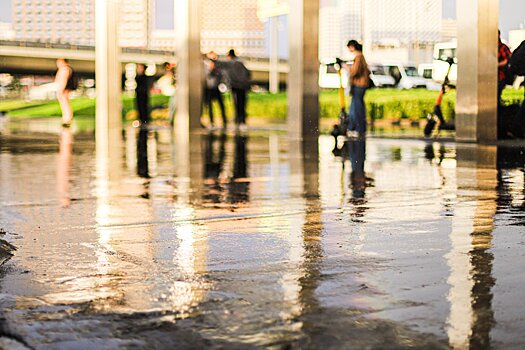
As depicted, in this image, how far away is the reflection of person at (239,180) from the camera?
10.0 metres

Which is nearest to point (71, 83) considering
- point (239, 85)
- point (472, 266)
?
point (239, 85)

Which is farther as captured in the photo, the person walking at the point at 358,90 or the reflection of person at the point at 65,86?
the reflection of person at the point at 65,86

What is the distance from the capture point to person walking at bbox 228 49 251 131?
28.5 metres

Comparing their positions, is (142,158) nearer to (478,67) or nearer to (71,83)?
(478,67)

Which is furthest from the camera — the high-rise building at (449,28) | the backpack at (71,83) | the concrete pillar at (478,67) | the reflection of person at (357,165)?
the backpack at (71,83)

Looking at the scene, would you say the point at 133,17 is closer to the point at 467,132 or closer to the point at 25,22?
the point at 25,22

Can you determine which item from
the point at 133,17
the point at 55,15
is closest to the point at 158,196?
the point at 133,17

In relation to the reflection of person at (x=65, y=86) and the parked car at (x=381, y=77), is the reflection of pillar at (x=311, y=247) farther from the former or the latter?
the parked car at (x=381, y=77)

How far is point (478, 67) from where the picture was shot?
1886 cm

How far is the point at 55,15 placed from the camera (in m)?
94.6

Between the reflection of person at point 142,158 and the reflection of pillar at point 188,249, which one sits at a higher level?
the reflection of person at point 142,158

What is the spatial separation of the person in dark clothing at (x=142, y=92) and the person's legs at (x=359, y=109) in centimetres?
1356

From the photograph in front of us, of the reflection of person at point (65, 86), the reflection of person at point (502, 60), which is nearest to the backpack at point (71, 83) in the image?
the reflection of person at point (65, 86)

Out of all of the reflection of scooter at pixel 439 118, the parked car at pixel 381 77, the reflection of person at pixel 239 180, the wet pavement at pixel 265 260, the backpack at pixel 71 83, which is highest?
the parked car at pixel 381 77
